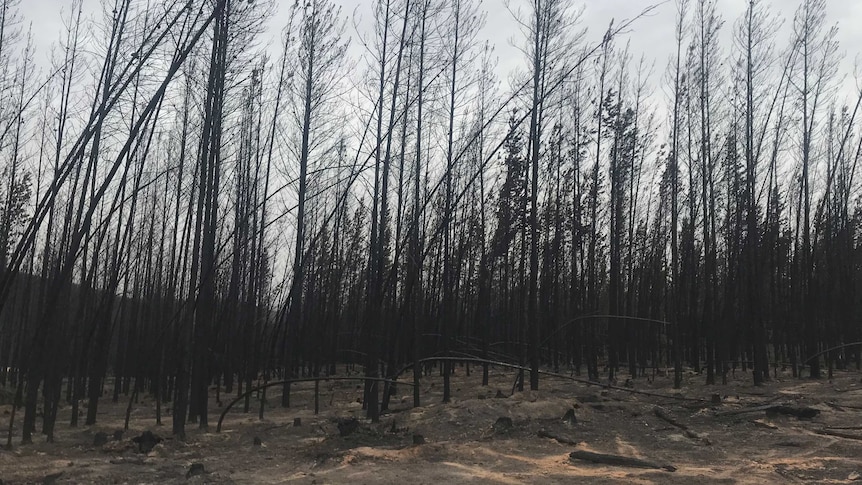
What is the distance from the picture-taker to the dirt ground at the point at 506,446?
457 centimetres

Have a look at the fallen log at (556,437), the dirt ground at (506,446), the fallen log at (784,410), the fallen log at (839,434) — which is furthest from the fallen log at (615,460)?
the fallen log at (784,410)

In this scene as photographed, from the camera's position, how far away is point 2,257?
38.2 feet

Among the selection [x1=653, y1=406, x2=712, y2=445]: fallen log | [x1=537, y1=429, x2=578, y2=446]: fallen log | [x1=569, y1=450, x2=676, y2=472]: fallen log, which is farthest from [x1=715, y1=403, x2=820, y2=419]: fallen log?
[x1=569, y1=450, x2=676, y2=472]: fallen log

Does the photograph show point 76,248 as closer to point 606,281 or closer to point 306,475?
point 306,475

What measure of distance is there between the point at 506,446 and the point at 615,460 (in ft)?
3.78

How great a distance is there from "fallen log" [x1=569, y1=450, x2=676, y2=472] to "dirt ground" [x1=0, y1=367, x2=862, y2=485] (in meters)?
0.08

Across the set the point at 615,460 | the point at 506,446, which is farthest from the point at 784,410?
the point at 506,446

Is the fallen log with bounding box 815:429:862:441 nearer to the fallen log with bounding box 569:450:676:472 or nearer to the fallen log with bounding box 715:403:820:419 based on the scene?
the fallen log with bounding box 715:403:820:419

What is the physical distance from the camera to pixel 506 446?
5.72 m

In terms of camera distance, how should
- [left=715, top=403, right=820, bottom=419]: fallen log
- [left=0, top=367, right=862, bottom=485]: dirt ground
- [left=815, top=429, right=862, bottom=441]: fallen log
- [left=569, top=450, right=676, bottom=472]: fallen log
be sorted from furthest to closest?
[left=715, top=403, right=820, bottom=419]: fallen log, [left=815, top=429, right=862, bottom=441]: fallen log, [left=569, top=450, right=676, bottom=472]: fallen log, [left=0, top=367, right=862, bottom=485]: dirt ground

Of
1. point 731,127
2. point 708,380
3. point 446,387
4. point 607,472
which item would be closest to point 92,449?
point 446,387

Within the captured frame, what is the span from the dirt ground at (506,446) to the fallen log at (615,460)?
78mm

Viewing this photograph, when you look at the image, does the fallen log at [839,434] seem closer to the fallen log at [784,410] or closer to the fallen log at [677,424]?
the fallen log at [784,410]

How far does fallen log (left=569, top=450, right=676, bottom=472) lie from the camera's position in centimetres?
474
